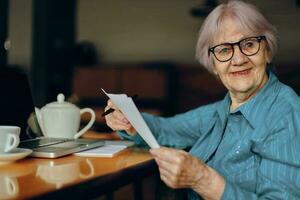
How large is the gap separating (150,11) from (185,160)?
352 cm

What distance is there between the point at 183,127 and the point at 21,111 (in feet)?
1.78

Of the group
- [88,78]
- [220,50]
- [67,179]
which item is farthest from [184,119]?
[88,78]

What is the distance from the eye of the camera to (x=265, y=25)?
1202 mm

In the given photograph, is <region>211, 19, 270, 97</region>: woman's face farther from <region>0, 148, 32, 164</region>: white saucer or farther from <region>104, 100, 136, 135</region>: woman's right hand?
<region>0, 148, 32, 164</region>: white saucer

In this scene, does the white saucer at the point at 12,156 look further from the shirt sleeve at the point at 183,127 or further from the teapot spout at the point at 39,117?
the shirt sleeve at the point at 183,127

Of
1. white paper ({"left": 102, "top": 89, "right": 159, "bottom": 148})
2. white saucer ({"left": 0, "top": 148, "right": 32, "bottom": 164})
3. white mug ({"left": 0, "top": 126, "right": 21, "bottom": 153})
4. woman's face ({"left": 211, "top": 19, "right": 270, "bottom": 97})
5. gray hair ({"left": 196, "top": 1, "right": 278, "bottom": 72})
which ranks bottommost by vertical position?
white saucer ({"left": 0, "top": 148, "right": 32, "bottom": 164})

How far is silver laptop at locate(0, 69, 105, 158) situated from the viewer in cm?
114

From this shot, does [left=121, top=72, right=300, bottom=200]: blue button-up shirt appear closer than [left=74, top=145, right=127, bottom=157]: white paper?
Yes

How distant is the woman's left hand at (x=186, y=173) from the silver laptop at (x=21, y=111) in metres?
0.28

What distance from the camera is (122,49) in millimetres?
4398

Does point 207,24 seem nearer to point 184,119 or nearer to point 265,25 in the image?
point 265,25

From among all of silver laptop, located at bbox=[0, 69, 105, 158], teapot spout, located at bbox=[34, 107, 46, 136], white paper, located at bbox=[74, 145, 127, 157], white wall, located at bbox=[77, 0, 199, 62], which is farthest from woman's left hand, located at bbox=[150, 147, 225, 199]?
white wall, located at bbox=[77, 0, 199, 62]

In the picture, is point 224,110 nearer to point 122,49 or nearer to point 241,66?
point 241,66

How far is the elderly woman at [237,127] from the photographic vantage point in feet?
3.07
